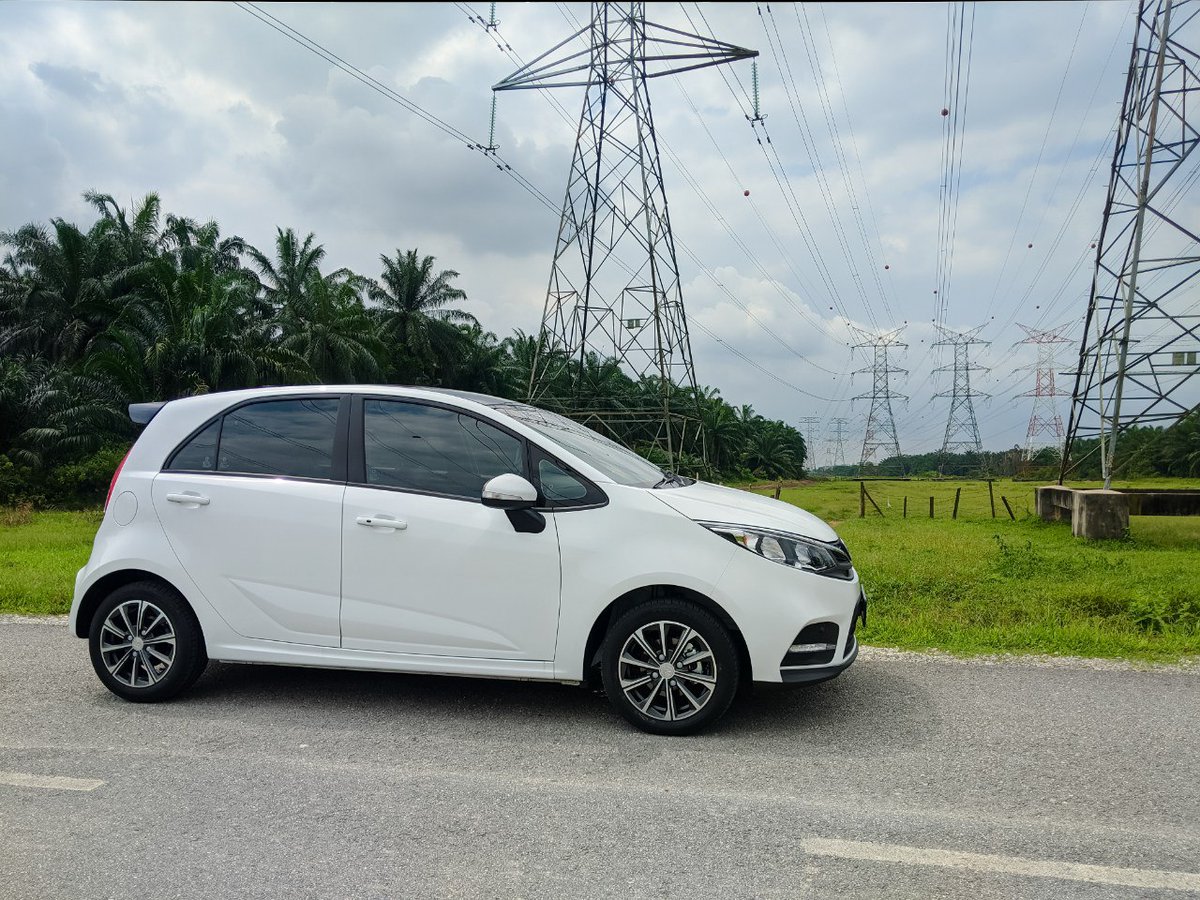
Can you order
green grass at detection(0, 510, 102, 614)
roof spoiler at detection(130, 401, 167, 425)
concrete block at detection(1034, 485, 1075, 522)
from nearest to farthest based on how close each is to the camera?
roof spoiler at detection(130, 401, 167, 425), green grass at detection(0, 510, 102, 614), concrete block at detection(1034, 485, 1075, 522)

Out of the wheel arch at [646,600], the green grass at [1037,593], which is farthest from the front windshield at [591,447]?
the green grass at [1037,593]

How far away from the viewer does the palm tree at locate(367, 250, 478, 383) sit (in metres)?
54.2

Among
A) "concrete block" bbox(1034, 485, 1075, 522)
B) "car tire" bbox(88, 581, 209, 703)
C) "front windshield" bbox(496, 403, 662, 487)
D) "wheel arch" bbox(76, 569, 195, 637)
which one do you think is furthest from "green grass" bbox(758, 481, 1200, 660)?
"wheel arch" bbox(76, 569, 195, 637)

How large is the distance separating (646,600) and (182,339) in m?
31.5

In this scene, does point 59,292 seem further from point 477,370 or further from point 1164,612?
point 1164,612

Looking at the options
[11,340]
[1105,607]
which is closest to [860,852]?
[1105,607]

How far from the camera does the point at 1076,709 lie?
509 cm

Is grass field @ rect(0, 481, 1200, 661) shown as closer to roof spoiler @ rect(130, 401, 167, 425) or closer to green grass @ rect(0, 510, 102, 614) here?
green grass @ rect(0, 510, 102, 614)

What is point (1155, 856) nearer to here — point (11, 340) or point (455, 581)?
point (455, 581)

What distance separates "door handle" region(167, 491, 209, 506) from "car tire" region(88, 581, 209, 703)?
1.62ft

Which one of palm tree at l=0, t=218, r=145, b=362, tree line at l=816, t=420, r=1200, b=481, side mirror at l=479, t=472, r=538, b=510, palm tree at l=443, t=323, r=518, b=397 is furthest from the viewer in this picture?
palm tree at l=443, t=323, r=518, b=397

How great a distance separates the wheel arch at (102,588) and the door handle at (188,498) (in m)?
0.44

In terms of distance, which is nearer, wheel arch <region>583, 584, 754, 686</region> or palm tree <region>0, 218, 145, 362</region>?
wheel arch <region>583, 584, 754, 686</region>

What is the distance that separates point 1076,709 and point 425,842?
362cm
